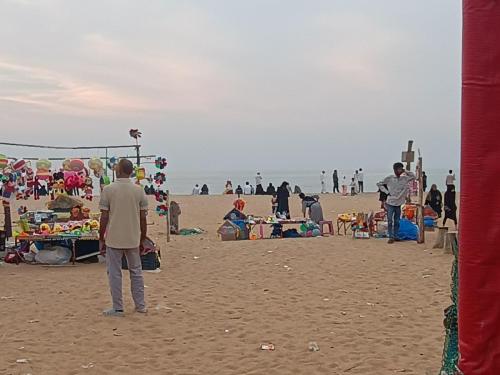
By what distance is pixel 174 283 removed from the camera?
8.54m

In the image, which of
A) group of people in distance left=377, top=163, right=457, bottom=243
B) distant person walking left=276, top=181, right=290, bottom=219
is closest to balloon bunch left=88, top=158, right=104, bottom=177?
group of people in distance left=377, top=163, right=457, bottom=243

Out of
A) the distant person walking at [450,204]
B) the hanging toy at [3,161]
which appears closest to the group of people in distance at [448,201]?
the distant person walking at [450,204]

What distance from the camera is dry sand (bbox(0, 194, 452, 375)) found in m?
4.99

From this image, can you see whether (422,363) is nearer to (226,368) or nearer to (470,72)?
(226,368)

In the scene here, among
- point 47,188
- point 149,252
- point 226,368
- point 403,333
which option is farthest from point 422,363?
point 47,188

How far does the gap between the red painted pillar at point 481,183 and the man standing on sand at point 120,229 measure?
14.6ft

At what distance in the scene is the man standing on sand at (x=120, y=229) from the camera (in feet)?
21.4

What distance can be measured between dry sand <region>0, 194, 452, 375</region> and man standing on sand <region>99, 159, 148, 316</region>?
0.34 metres

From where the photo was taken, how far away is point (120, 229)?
21.3ft

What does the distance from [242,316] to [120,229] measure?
153cm

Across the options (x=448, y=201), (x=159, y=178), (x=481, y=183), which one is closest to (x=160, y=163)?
(x=159, y=178)

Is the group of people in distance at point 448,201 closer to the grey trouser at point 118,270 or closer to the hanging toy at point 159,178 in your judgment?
the hanging toy at point 159,178

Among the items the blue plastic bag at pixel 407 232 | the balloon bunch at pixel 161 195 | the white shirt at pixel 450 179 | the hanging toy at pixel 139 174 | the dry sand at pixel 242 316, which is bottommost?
the dry sand at pixel 242 316

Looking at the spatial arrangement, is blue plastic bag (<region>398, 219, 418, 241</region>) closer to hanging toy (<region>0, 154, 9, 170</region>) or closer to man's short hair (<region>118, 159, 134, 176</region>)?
man's short hair (<region>118, 159, 134, 176</region>)
